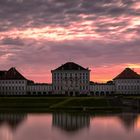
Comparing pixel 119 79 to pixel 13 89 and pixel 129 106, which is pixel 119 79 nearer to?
pixel 13 89

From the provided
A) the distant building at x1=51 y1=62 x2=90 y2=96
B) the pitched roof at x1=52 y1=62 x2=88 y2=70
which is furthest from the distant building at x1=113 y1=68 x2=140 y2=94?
the pitched roof at x1=52 y1=62 x2=88 y2=70

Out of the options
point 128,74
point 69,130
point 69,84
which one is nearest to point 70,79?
point 69,84

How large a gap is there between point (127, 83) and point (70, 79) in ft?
45.0

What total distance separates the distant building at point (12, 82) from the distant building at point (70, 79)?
7.34 metres

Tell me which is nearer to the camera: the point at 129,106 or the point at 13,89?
the point at 129,106

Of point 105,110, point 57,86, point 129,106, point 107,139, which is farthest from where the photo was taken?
point 57,86

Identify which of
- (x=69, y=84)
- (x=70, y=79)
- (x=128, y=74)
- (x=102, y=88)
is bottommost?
(x=102, y=88)

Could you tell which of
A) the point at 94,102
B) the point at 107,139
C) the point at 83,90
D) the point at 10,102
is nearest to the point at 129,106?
the point at 94,102

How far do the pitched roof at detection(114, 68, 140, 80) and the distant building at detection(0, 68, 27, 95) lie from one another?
73.8ft

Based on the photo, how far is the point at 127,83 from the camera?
105562 millimetres

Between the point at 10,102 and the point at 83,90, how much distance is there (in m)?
41.6

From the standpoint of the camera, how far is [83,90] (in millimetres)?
104000

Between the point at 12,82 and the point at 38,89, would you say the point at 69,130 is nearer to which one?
the point at 12,82

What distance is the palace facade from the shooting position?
338 feet
